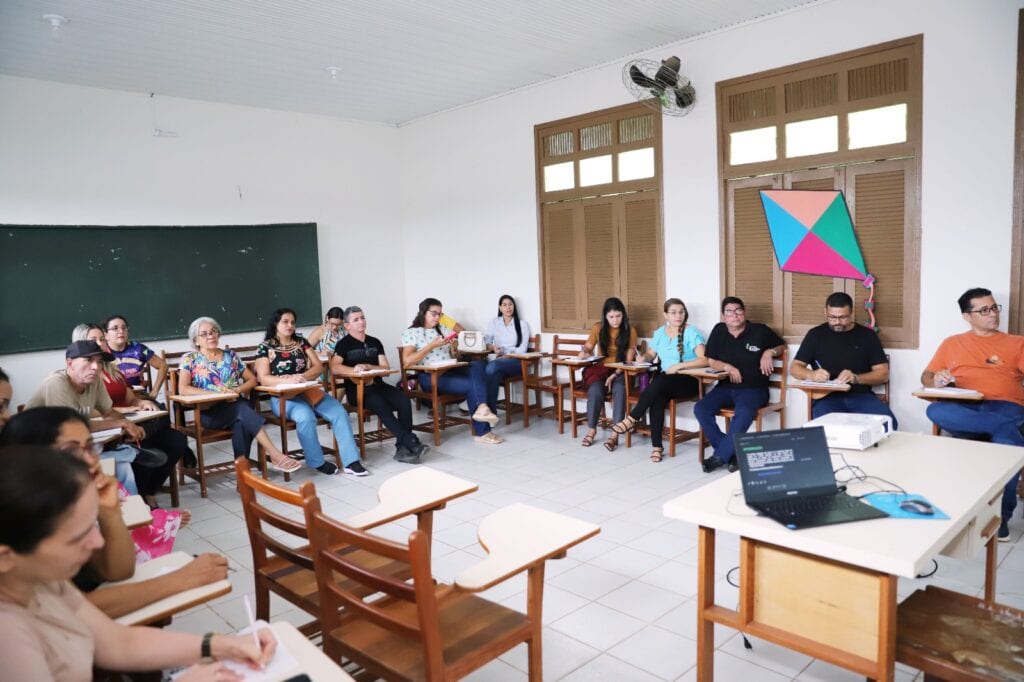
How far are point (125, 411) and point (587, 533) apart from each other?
135 inches

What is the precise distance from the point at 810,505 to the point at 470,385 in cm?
416

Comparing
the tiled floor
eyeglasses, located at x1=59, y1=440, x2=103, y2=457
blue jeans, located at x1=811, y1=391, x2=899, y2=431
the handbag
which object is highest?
eyeglasses, located at x1=59, y1=440, x2=103, y2=457

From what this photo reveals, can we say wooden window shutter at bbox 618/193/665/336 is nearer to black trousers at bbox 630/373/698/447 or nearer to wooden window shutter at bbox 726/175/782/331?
wooden window shutter at bbox 726/175/782/331

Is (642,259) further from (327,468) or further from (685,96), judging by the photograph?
(327,468)

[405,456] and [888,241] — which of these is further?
[405,456]

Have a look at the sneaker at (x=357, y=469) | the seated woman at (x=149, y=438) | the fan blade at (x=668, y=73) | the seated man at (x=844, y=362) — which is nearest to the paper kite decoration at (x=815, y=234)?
the seated man at (x=844, y=362)

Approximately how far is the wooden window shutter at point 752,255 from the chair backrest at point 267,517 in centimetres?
410

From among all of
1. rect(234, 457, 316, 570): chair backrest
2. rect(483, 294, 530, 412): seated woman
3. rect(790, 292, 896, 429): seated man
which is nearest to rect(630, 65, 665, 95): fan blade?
rect(790, 292, 896, 429): seated man

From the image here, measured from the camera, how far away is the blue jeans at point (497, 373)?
6250mm

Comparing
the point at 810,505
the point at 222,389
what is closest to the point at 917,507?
the point at 810,505

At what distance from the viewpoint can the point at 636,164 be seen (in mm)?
5941

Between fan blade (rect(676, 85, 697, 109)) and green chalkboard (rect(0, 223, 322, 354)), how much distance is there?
4.08m

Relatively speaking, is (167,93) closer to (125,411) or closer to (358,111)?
(358,111)

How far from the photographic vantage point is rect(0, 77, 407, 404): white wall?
230 inches
